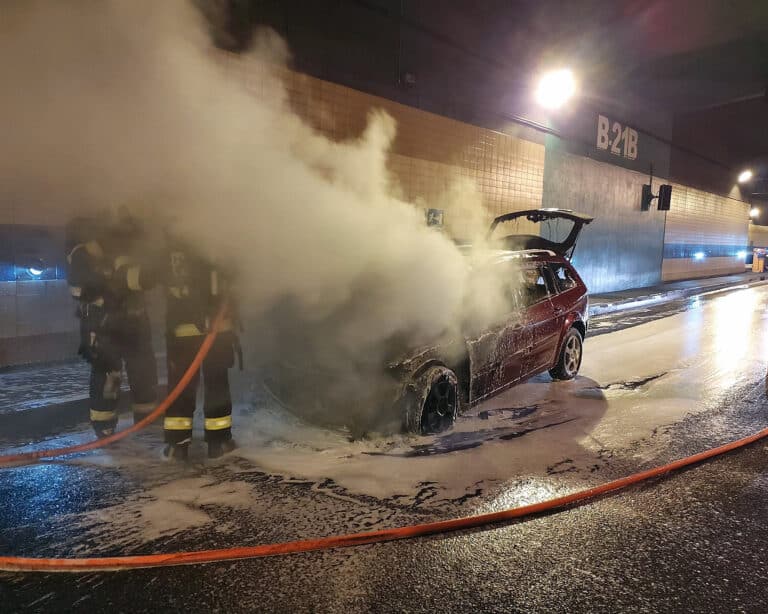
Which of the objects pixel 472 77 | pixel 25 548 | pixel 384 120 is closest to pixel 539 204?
pixel 472 77

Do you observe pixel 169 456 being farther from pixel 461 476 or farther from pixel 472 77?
pixel 472 77

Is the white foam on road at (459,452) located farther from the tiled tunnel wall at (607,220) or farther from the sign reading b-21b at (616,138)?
the sign reading b-21b at (616,138)

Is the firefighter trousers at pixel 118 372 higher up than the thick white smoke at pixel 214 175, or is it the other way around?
the thick white smoke at pixel 214 175

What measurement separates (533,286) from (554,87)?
853cm

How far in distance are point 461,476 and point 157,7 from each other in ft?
13.1

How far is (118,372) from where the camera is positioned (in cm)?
432

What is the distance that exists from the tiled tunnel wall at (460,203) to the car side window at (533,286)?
130 inches

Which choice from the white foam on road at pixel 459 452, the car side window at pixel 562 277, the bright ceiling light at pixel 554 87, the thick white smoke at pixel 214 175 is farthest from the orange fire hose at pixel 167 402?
the bright ceiling light at pixel 554 87

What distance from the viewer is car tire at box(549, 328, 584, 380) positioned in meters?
6.20

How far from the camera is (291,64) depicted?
7883 mm

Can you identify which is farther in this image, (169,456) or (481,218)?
(481,218)

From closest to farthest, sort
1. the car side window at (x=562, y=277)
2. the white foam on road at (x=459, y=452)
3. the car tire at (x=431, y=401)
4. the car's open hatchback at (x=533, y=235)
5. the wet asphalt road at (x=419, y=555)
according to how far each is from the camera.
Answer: the wet asphalt road at (x=419, y=555) < the white foam on road at (x=459, y=452) < the car tire at (x=431, y=401) < the car side window at (x=562, y=277) < the car's open hatchback at (x=533, y=235)

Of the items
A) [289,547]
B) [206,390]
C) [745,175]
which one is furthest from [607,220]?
[745,175]

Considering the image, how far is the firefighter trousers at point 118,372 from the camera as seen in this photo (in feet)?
13.9
